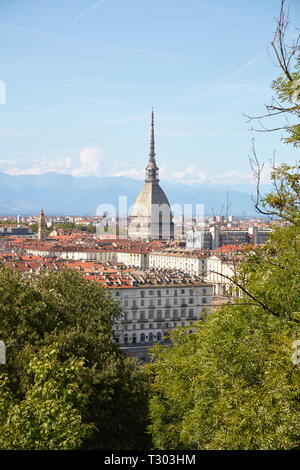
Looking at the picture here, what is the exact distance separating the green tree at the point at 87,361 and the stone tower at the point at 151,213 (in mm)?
137006

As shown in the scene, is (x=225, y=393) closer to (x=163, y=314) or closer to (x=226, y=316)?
(x=226, y=316)

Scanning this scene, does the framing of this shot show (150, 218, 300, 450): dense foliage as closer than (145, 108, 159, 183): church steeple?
Yes

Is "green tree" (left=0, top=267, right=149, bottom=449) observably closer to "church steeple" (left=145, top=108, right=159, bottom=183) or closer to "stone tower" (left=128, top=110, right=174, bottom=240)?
"stone tower" (left=128, top=110, right=174, bottom=240)

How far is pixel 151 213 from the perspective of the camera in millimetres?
167625

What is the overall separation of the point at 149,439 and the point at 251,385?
7.58 meters

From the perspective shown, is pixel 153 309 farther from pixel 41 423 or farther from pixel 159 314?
pixel 41 423

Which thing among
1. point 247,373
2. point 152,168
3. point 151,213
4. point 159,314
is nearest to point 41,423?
point 247,373

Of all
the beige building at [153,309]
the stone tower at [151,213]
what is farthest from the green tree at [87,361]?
the stone tower at [151,213]

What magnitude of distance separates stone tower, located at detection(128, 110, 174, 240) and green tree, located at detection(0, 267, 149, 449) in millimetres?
137006

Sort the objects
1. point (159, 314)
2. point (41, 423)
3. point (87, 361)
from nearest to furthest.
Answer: point (41, 423) < point (87, 361) < point (159, 314)

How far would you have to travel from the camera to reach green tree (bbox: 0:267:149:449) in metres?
15.8

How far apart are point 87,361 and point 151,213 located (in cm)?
15295

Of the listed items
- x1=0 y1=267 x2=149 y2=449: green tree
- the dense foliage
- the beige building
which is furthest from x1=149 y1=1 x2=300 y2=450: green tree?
the beige building

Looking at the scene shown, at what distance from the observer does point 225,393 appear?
383 inches
